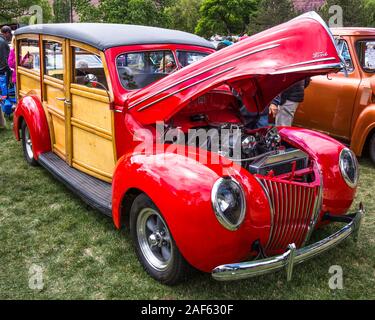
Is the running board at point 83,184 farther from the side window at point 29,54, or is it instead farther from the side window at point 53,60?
the side window at point 29,54

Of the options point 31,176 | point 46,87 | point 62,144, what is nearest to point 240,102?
point 62,144

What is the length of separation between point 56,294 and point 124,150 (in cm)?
126

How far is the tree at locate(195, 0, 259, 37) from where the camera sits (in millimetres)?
53500

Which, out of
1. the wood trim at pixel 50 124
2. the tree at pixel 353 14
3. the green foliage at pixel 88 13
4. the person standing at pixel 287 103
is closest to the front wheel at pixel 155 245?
the wood trim at pixel 50 124

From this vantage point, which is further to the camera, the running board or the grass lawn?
the running board

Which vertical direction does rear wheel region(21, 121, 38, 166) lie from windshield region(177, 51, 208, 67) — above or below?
below

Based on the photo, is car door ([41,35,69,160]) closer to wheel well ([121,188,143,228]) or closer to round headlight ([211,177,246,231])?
wheel well ([121,188,143,228])

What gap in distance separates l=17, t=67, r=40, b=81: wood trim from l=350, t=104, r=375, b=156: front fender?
164 inches

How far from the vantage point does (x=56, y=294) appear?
282 centimetres

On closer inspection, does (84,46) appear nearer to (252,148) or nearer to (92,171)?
(92,171)

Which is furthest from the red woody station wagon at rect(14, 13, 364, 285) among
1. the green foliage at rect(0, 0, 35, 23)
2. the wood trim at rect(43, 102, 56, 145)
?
the green foliage at rect(0, 0, 35, 23)

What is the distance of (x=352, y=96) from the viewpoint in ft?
18.4

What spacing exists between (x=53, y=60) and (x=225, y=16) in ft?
174

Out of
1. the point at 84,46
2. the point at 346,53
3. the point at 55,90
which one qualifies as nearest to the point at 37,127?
the point at 55,90
